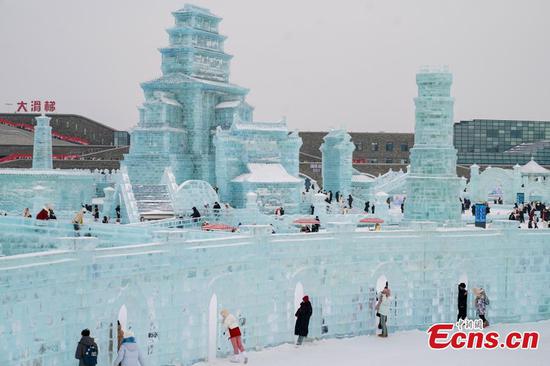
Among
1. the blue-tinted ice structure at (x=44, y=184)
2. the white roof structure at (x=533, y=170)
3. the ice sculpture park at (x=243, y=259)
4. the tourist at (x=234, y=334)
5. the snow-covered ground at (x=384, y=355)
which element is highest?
the white roof structure at (x=533, y=170)

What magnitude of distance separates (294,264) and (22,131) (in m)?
56.2

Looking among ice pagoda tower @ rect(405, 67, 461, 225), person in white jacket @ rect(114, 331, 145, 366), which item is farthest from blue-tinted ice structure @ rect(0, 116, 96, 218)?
person in white jacket @ rect(114, 331, 145, 366)

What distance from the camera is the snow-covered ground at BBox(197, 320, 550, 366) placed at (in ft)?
58.3

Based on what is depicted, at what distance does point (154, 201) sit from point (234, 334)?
828 inches

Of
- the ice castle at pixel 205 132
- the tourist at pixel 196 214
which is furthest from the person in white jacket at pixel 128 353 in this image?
the ice castle at pixel 205 132

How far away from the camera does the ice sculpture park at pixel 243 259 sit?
14703 mm

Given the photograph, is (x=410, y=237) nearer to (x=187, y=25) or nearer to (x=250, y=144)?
(x=250, y=144)

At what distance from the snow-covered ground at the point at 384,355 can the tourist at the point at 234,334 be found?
307 mm

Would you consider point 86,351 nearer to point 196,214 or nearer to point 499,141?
point 196,214

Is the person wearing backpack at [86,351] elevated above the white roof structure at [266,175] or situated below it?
below

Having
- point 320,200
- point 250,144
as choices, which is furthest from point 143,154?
point 320,200

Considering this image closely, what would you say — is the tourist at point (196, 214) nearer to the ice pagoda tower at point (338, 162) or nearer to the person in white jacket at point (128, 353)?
the ice pagoda tower at point (338, 162)

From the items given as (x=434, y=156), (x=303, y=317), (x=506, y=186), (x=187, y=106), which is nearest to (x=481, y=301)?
(x=303, y=317)

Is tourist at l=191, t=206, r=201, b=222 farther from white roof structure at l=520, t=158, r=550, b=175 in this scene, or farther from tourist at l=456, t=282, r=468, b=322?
white roof structure at l=520, t=158, r=550, b=175
